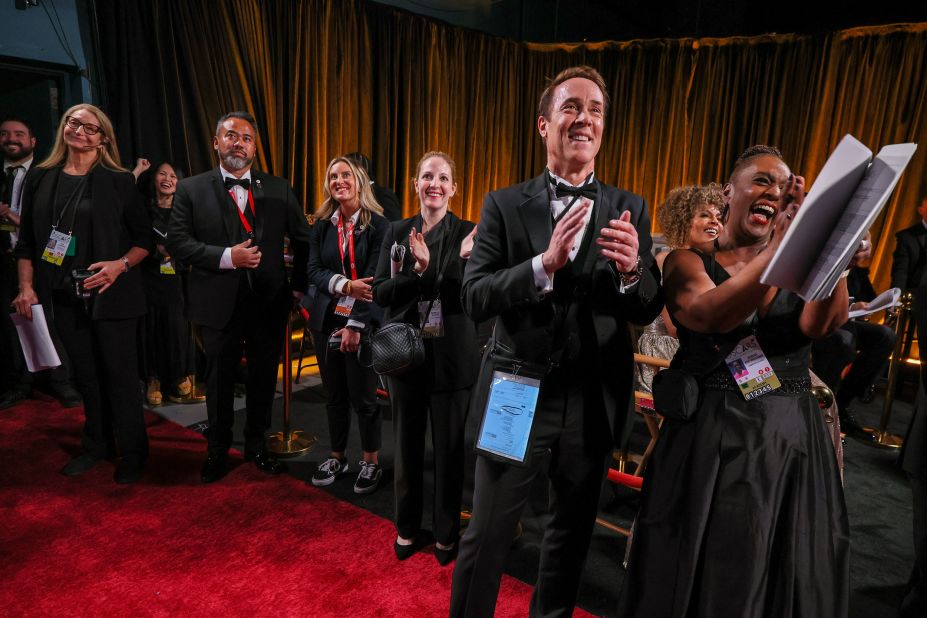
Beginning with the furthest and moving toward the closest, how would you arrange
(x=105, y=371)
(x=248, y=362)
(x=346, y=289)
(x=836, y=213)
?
1. (x=248, y=362)
2. (x=105, y=371)
3. (x=346, y=289)
4. (x=836, y=213)

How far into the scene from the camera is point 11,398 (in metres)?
4.08

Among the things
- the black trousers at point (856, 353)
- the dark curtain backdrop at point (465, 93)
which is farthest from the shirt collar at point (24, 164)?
the black trousers at point (856, 353)

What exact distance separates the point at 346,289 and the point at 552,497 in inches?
57.9

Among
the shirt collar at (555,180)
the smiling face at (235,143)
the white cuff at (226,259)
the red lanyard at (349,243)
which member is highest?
the smiling face at (235,143)

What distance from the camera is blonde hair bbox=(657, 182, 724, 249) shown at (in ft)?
10.1

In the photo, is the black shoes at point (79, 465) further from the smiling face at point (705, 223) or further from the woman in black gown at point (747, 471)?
the smiling face at point (705, 223)

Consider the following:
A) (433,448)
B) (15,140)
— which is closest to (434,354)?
(433,448)

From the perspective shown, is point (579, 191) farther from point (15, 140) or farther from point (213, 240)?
point (15, 140)

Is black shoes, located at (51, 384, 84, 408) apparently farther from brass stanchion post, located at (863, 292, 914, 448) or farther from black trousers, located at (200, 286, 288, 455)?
brass stanchion post, located at (863, 292, 914, 448)

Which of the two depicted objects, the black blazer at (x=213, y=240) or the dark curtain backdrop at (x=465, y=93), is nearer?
the black blazer at (x=213, y=240)

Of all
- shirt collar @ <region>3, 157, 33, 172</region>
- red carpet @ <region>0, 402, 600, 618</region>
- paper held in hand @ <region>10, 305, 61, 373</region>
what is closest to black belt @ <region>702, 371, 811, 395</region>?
red carpet @ <region>0, 402, 600, 618</region>

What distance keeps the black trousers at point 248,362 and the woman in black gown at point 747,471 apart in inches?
87.3

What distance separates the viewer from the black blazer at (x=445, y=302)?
7.32ft

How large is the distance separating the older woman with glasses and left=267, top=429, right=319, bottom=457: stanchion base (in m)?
0.74
